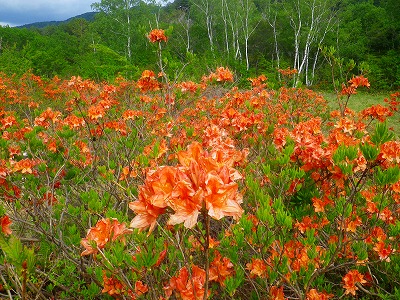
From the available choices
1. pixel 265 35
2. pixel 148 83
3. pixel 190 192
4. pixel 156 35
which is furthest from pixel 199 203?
pixel 265 35

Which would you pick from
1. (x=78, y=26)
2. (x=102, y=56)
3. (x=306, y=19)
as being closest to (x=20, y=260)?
(x=102, y=56)

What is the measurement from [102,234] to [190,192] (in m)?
0.55

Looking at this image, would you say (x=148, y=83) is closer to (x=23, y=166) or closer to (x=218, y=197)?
(x=23, y=166)

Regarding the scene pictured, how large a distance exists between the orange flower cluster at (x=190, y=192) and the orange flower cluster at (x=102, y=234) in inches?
10.8

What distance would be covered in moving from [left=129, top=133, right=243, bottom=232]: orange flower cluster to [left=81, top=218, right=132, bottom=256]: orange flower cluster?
275 mm

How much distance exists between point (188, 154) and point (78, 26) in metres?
34.3

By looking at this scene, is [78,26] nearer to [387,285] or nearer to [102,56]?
[102,56]

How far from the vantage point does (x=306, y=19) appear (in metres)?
22.2

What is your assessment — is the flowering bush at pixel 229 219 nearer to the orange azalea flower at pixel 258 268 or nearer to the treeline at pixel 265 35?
the orange azalea flower at pixel 258 268

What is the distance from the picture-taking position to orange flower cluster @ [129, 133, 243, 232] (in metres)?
0.94

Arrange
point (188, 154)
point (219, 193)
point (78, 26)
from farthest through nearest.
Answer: point (78, 26) < point (188, 154) < point (219, 193)

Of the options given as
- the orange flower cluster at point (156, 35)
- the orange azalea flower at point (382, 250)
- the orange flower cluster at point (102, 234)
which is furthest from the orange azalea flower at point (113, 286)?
the orange flower cluster at point (156, 35)

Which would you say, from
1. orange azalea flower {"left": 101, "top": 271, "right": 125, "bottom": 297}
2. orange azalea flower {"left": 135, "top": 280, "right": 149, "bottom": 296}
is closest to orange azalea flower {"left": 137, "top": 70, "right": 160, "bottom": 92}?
orange azalea flower {"left": 101, "top": 271, "right": 125, "bottom": 297}

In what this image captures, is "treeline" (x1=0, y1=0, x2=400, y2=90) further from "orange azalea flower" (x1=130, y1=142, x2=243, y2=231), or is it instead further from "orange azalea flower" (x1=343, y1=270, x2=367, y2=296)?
"orange azalea flower" (x1=130, y1=142, x2=243, y2=231)
